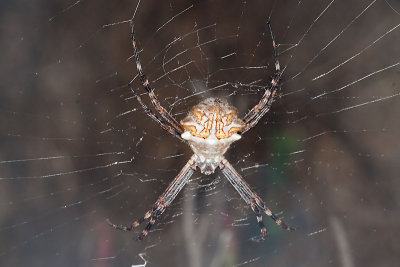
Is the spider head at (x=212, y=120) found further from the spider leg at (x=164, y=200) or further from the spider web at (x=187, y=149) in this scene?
the spider web at (x=187, y=149)

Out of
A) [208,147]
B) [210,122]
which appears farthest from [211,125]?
[208,147]

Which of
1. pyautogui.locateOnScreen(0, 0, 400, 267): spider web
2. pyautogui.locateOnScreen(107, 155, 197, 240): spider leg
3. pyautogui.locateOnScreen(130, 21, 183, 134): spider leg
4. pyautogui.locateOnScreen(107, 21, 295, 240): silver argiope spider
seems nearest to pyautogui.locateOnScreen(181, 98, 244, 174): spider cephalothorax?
pyautogui.locateOnScreen(107, 21, 295, 240): silver argiope spider

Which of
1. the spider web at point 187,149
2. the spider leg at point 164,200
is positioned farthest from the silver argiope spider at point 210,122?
the spider web at point 187,149

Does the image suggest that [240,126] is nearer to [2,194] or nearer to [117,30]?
[117,30]

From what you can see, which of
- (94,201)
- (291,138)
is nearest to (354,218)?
(291,138)

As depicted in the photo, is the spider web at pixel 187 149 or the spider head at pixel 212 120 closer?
the spider head at pixel 212 120

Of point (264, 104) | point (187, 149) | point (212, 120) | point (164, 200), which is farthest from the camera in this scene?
point (187, 149)

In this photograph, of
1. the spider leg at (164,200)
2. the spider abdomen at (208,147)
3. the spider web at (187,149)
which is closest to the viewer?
the spider abdomen at (208,147)

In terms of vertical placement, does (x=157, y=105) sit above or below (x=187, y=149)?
below

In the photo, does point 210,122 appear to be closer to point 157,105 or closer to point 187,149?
point 157,105
